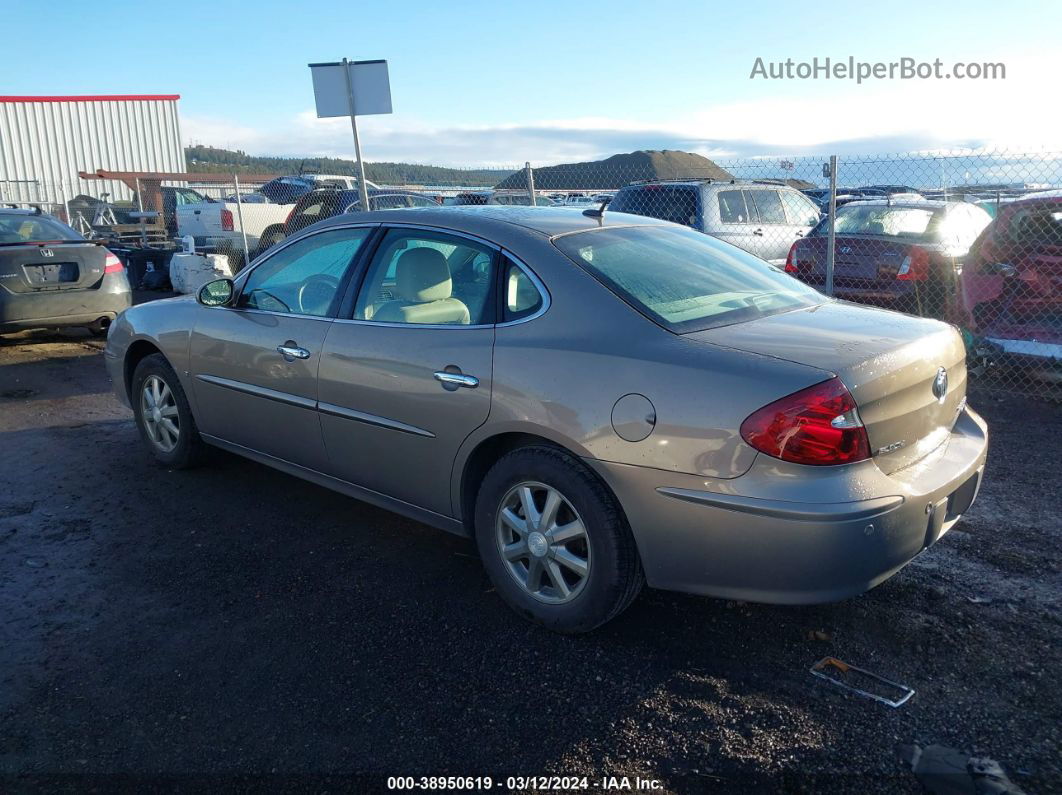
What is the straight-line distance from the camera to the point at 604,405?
3.06 metres

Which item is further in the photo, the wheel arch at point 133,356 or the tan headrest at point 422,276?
the wheel arch at point 133,356

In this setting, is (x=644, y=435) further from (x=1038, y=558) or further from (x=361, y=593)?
(x=1038, y=558)

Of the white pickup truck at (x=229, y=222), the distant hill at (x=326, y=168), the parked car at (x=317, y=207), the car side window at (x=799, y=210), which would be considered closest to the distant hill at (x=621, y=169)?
the distant hill at (x=326, y=168)

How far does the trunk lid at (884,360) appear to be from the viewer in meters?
2.89

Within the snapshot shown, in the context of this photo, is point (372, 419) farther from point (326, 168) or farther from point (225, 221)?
point (326, 168)

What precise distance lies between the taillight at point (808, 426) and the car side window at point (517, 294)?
3.41 ft

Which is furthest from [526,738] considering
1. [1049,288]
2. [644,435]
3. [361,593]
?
[1049,288]

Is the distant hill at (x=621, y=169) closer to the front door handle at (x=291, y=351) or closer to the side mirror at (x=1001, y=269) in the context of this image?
the side mirror at (x=1001, y=269)

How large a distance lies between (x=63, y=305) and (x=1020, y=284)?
29.7ft

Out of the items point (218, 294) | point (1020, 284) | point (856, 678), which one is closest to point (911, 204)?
point (1020, 284)

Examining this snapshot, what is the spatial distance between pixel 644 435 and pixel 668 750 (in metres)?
0.99

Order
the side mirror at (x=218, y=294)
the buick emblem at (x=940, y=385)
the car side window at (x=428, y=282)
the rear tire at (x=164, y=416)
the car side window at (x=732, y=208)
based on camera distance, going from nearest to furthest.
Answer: the buick emblem at (x=940, y=385), the car side window at (x=428, y=282), the side mirror at (x=218, y=294), the rear tire at (x=164, y=416), the car side window at (x=732, y=208)

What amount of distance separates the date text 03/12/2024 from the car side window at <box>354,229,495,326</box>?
1.72 metres

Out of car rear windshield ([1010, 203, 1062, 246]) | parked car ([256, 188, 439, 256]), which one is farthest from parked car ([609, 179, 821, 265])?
parked car ([256, 188, 439, 256])
